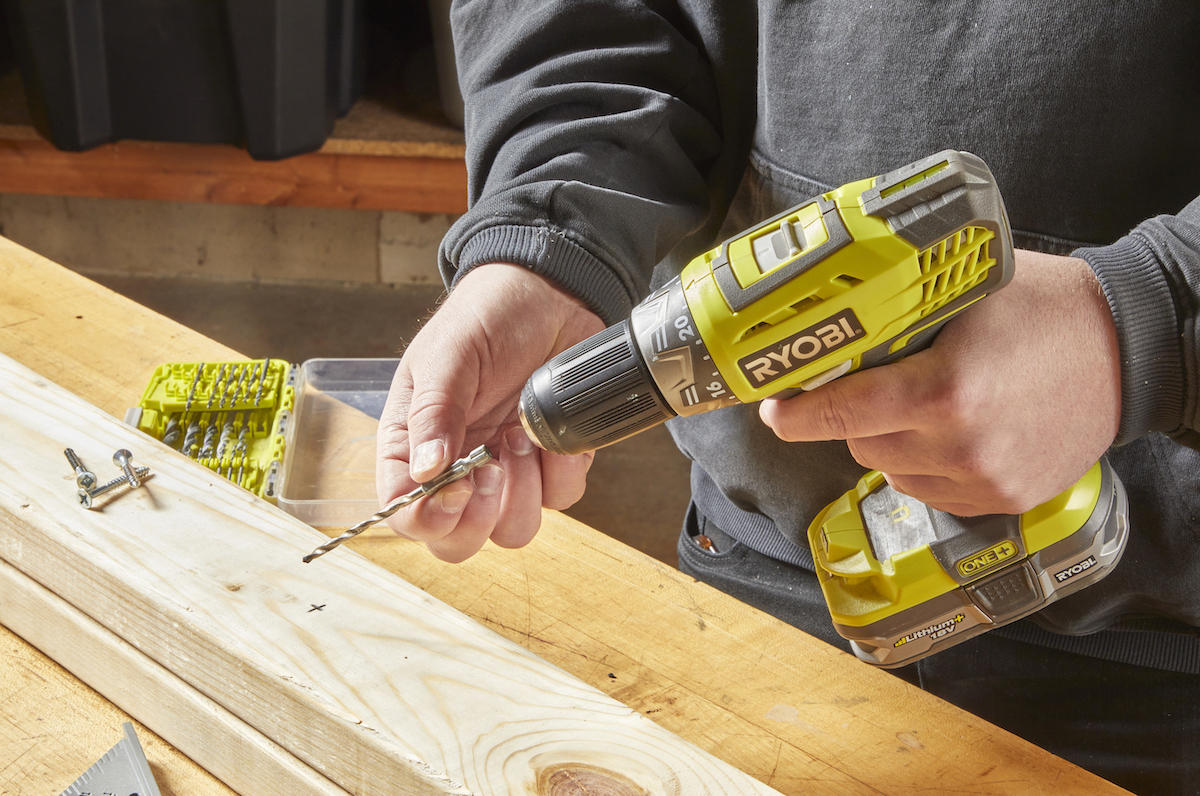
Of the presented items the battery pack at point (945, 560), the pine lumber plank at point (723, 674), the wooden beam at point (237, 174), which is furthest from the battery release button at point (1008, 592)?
the wooden beam at point (237, 174)

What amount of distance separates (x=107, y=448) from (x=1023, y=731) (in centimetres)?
97

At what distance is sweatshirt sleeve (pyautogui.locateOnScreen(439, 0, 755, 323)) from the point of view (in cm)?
85

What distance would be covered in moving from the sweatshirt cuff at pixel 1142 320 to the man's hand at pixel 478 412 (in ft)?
1.53

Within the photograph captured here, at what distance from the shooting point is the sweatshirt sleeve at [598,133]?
0.85 m

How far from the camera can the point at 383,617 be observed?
2.25ft

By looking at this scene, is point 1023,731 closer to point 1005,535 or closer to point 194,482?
point 1005,535

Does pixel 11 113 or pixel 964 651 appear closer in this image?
pixel 964 651

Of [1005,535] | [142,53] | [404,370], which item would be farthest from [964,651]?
[142,53]

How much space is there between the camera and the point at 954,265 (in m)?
0.58

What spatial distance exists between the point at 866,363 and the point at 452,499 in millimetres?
365

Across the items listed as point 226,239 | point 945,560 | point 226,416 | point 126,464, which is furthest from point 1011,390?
point 226,239

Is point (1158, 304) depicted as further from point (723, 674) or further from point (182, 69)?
point (182, 69)

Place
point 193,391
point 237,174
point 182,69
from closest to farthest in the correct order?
1. point 193,391
2. point 182,69
3. point 237,174

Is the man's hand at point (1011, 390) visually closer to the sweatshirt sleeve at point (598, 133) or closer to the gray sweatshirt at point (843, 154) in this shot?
the gray sweatshirt at point (843, 154)
